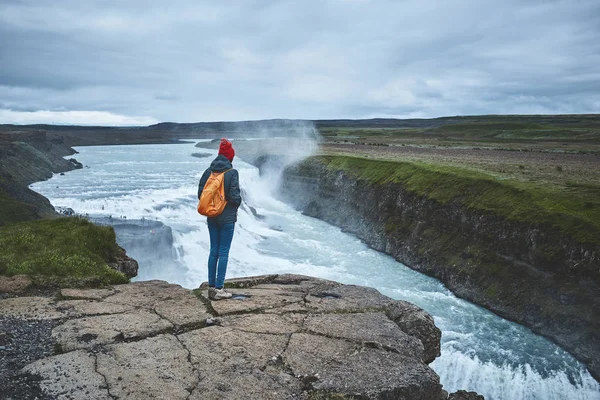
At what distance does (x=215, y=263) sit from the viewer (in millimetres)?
8742

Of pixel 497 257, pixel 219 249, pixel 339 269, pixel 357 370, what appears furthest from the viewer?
pixel 339 269

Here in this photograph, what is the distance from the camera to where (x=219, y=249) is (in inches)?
344

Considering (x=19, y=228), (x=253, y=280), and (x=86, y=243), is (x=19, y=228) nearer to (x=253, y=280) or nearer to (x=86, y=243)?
(x=86, y=243)

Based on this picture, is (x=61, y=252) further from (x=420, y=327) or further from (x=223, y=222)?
(x=420, y=327)

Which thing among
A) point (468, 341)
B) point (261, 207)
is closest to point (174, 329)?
point (468, 341)

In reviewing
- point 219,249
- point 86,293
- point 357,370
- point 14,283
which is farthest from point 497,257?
point 14,283

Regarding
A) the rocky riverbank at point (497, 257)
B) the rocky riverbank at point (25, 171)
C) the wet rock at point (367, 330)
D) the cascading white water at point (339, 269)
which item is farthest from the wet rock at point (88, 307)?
the rocky riverbank at point (497, 257)

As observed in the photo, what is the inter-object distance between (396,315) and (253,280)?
11.2 ft

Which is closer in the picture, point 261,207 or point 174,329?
point 174,329

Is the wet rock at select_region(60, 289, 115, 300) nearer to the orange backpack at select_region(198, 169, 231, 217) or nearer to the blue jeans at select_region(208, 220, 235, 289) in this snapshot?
the blue jeans at select_region(208, 220, 235, 289)

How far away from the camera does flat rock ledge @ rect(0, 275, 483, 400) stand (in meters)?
5.34

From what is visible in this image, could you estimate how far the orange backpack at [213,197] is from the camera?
27.0ft

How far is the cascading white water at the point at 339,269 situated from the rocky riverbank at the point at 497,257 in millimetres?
650

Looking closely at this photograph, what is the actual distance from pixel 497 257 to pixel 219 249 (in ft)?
52.6
